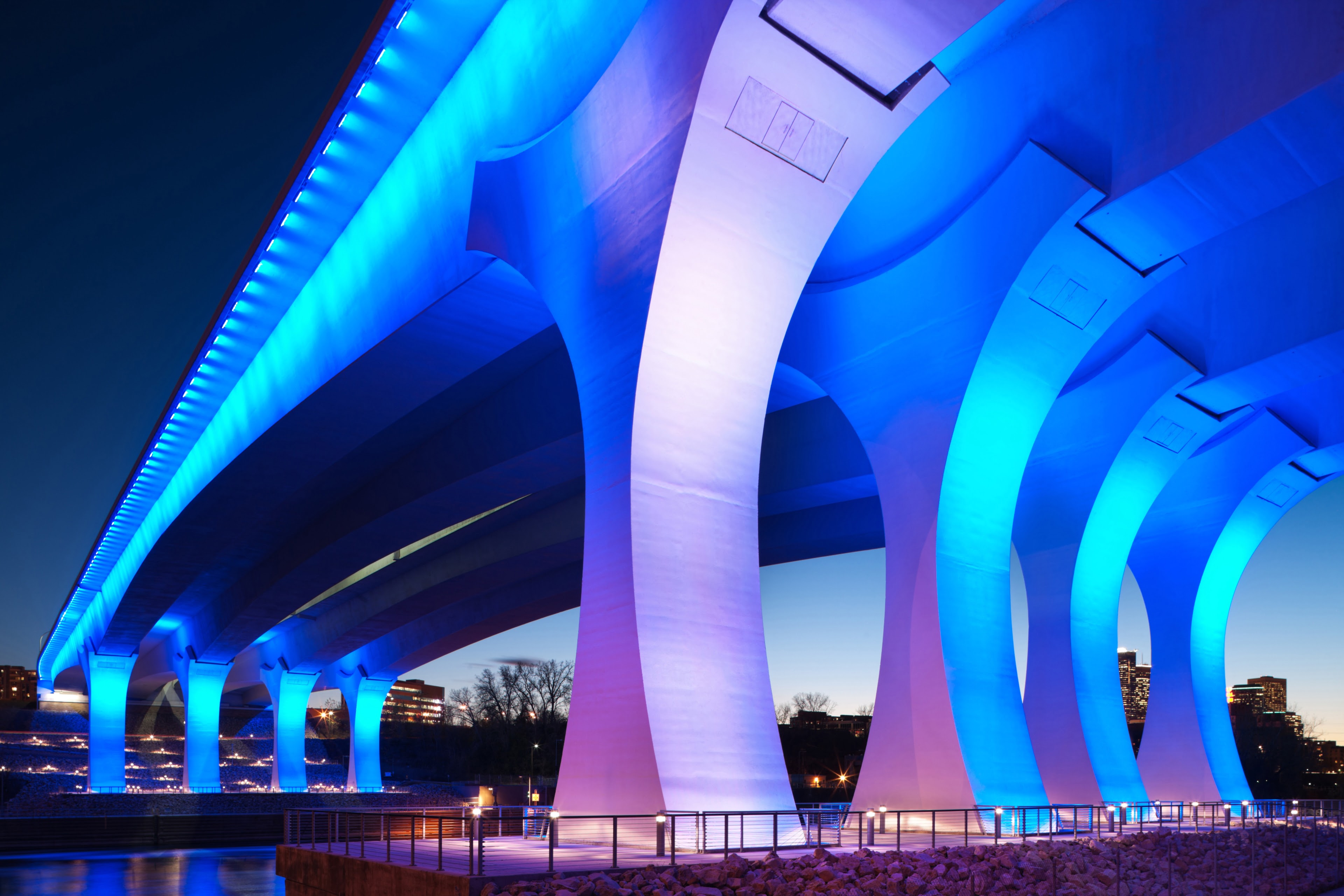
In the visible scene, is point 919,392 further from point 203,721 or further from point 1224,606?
point 203,721

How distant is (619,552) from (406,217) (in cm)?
780

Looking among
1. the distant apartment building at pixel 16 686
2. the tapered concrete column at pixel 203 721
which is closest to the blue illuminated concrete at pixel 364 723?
the tapered concrete column at pixel 203 721

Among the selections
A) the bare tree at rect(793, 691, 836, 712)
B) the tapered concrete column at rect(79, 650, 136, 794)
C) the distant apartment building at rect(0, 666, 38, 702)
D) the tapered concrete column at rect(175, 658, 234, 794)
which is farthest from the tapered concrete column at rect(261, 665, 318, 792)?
the distant apartment building at rect(0, 666, 38, 702)

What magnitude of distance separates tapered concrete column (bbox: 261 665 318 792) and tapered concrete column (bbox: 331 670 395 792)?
218 cm

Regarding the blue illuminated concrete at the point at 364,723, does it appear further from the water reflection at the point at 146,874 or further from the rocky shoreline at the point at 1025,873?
the rocky shoreline at the point at 1025,873

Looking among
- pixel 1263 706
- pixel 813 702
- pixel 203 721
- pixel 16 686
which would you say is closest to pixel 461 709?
pixel 813 702

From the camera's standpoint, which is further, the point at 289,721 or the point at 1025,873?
the point at 289,721

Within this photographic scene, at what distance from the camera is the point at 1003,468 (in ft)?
53.5

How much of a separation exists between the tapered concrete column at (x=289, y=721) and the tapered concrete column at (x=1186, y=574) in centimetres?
4265

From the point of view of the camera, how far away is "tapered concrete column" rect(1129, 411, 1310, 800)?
26172mm

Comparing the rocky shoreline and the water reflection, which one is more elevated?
the rocky shoreline

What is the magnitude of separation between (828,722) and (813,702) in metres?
5.39

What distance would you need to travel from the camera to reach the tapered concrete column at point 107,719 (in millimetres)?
46719

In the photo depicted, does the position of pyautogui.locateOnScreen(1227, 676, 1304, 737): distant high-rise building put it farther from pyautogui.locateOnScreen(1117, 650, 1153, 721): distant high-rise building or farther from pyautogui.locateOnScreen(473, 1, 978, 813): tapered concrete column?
pyautogui.locateOnScreen(473, 1, 978, 813): tapered concrete column
